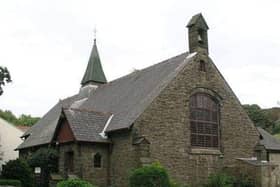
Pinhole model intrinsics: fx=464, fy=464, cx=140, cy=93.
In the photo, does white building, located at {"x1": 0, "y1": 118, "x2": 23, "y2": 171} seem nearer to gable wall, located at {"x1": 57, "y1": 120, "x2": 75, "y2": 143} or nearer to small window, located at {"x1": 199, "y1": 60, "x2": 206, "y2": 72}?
gable wall, located at {"x1": 57, "y1": 120, "x2": 75, "y2": 143}

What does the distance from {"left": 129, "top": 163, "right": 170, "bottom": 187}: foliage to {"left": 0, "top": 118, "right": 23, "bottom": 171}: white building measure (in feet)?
109

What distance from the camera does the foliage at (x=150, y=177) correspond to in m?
25.2

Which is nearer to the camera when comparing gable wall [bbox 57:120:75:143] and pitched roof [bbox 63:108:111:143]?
pitched roof [bbox 63:108:111:143]

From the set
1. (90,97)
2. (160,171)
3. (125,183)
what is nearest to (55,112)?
(90,97)

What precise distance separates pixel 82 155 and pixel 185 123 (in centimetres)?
714

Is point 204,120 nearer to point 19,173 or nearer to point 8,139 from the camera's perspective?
point 19,173

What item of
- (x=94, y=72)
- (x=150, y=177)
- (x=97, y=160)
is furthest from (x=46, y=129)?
(x=150, y=177)

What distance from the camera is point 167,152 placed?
29.7 m

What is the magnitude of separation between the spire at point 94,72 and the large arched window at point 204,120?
18.6m

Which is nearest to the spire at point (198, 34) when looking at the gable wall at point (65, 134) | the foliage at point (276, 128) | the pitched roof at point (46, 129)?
the gable wall at point (65, 134)

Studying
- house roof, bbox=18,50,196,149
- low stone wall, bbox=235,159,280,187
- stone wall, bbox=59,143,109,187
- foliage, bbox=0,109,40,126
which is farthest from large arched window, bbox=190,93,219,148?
foliage, bbox=0,109,40,126

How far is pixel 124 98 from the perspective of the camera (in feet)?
114

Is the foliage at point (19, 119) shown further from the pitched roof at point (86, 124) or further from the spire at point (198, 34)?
the spire at point (198, 34)

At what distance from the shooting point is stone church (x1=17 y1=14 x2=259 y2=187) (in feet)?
96.8
